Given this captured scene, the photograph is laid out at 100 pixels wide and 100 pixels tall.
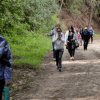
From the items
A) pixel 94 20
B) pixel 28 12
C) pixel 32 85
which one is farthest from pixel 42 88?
pixel 94 20

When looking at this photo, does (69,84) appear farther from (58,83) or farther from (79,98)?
(79,98)

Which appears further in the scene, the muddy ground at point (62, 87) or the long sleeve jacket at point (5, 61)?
the muddy ground at point (62, 87)

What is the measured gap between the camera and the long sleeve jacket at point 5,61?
10.5ft

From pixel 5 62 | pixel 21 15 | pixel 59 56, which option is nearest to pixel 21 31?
pixel 21 15

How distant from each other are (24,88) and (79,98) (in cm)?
211

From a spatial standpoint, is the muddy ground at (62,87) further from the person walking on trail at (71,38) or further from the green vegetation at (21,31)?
the person walking on trail at (71,38)

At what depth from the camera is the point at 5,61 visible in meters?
3.26

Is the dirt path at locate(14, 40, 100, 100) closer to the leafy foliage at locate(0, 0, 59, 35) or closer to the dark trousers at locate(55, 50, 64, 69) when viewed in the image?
the dark trousers at locate(55, 50, 64, 69)

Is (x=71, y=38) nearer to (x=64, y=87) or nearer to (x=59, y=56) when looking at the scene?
(x=59, y=56)

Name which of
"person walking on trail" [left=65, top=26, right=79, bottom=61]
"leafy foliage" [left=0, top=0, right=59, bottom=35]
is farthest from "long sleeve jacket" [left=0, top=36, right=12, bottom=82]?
"person walking on trail" [left=65, top=26, right=79, bottom=61]

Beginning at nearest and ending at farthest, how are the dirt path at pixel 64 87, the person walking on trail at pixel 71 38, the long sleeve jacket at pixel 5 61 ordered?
the long sleeve jacket at pixel 5 61, the dirt path at pixel 64 87, the person walking on trail at pixel 71 38

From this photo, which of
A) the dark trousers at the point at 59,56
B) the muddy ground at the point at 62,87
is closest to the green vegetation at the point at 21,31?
the dark trousers at the point at 59,56

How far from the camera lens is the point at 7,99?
3.25 metres

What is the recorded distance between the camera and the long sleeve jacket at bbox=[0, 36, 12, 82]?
10.5 feet
